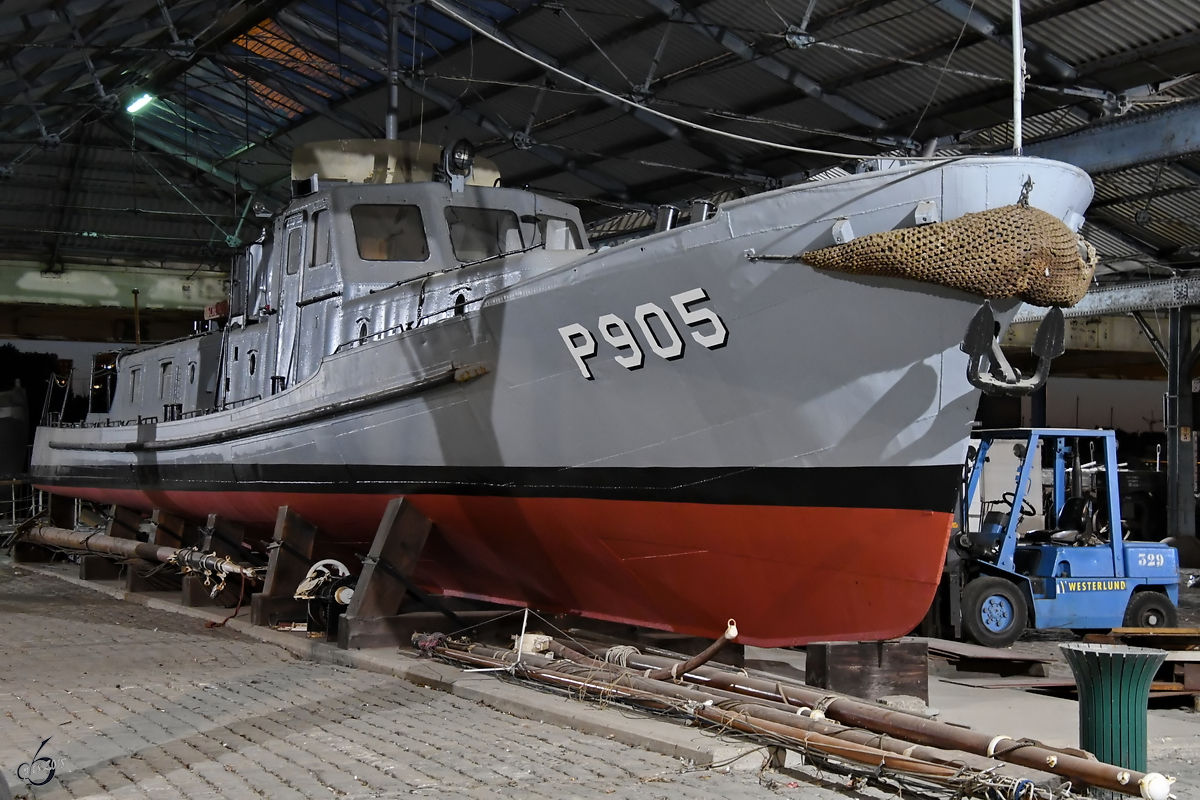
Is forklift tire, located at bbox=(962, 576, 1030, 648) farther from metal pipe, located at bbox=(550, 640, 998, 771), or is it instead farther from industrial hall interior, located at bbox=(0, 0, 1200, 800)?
metal pipe, located at bbox=(550, 640, 998, 771)

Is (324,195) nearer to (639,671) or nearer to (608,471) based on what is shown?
(608,471)

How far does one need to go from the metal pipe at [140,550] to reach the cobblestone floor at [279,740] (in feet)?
6.11

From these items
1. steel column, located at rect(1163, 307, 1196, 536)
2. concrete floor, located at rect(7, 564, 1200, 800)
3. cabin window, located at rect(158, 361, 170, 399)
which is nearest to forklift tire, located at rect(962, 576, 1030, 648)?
concrete floor, located at rect(7, 564, 1200, 800)

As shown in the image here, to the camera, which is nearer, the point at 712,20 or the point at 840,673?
the point at 840,673

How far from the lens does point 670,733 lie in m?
4.66

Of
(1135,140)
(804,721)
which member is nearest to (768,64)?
(1135,140)

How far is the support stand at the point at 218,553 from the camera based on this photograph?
9805 millimetres

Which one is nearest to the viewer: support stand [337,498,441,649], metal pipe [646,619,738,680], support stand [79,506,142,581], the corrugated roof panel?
metal pipe [646,619,738,680]

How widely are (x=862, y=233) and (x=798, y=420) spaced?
90 centimetres

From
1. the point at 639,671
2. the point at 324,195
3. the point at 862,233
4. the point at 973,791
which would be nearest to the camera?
the point at 973,791

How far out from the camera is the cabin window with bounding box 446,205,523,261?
8781 mm

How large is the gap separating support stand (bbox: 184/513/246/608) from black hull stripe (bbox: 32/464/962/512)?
1.10 m

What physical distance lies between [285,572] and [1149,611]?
719 cm

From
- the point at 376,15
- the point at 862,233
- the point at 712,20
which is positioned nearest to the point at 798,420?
the point at 862,233
